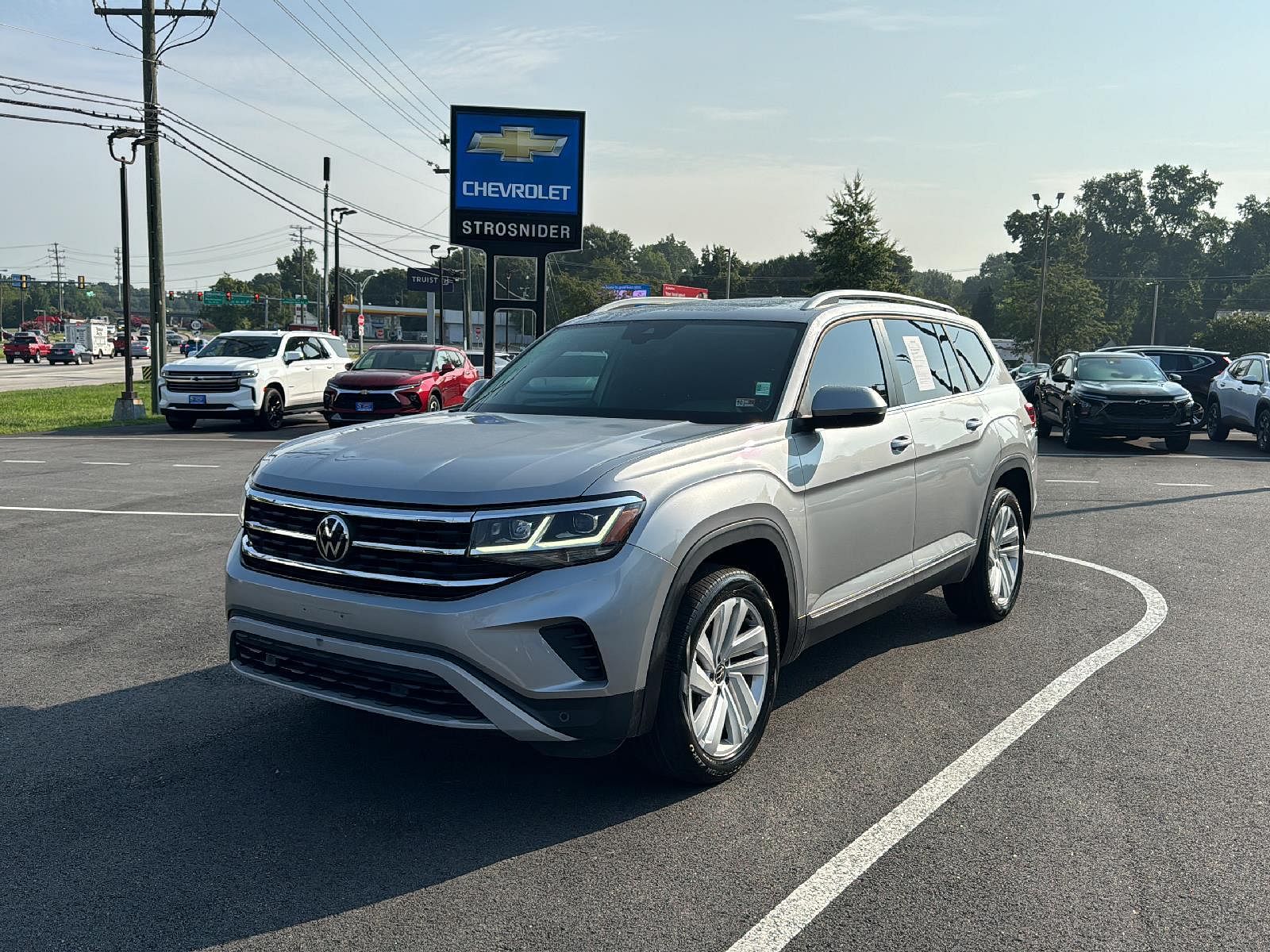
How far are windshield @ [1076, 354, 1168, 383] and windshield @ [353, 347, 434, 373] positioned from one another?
12.0 m

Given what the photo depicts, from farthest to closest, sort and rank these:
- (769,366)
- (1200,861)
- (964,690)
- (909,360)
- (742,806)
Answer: (909,360)
(964,690)
(769,366)
(742,806)
(1200,861)

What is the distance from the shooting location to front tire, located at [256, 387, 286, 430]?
21766mm

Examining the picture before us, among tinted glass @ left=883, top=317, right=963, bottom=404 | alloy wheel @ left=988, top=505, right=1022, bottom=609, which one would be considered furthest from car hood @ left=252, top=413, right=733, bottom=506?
alloy wheel @ left=988, top=505, right=1022, bottom=609

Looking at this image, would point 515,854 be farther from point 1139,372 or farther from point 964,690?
point 1139,372

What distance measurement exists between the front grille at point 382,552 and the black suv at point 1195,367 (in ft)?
74.7

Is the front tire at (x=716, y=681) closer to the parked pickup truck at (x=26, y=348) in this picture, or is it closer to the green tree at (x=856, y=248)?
the green tree at (x=856, y=248)

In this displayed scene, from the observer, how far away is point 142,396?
32.3 meters

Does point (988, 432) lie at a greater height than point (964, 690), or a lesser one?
greater

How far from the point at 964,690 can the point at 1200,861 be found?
188 cm

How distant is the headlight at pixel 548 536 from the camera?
376 centimetres

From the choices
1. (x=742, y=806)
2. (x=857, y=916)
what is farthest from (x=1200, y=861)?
(x=742, y=806)

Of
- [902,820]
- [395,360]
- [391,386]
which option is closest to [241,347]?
[395,360]

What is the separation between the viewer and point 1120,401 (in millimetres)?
19125

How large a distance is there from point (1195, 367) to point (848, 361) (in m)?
22.5
